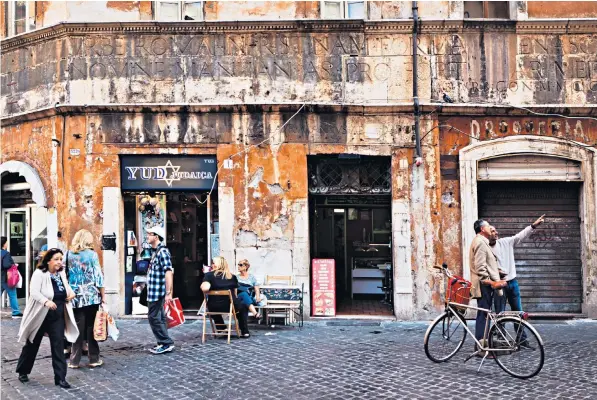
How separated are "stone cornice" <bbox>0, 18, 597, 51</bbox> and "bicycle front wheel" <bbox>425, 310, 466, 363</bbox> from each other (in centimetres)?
611

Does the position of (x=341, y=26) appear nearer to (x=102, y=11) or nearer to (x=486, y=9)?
(x=486, y=9)

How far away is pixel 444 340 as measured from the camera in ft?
24.7

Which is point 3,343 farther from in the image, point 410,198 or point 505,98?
point 505,98

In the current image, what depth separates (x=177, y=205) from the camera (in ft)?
38.9

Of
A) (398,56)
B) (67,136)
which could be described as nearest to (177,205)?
(67,136)

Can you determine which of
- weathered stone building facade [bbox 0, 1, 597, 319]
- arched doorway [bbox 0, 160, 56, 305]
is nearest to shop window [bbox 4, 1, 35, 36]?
weathered stone building facade [bbox 0, 1, 597, 319]

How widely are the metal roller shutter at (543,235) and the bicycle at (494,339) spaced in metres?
3.80

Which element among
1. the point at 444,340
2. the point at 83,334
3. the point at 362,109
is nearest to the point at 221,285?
the point at 83,334

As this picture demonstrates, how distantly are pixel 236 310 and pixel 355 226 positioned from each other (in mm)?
5442

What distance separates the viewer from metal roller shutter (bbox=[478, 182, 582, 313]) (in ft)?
36.8

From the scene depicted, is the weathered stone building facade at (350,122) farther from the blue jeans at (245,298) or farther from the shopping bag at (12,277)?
the blue jeans at (245,298)

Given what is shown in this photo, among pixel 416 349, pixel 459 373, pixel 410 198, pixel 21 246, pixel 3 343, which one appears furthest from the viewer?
pixel 21 246

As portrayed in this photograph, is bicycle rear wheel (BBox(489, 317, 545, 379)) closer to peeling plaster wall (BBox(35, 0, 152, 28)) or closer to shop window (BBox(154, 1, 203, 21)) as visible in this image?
shop window (BBox(154, 1, 203, 21))

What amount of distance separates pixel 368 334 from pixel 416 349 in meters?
1.37
